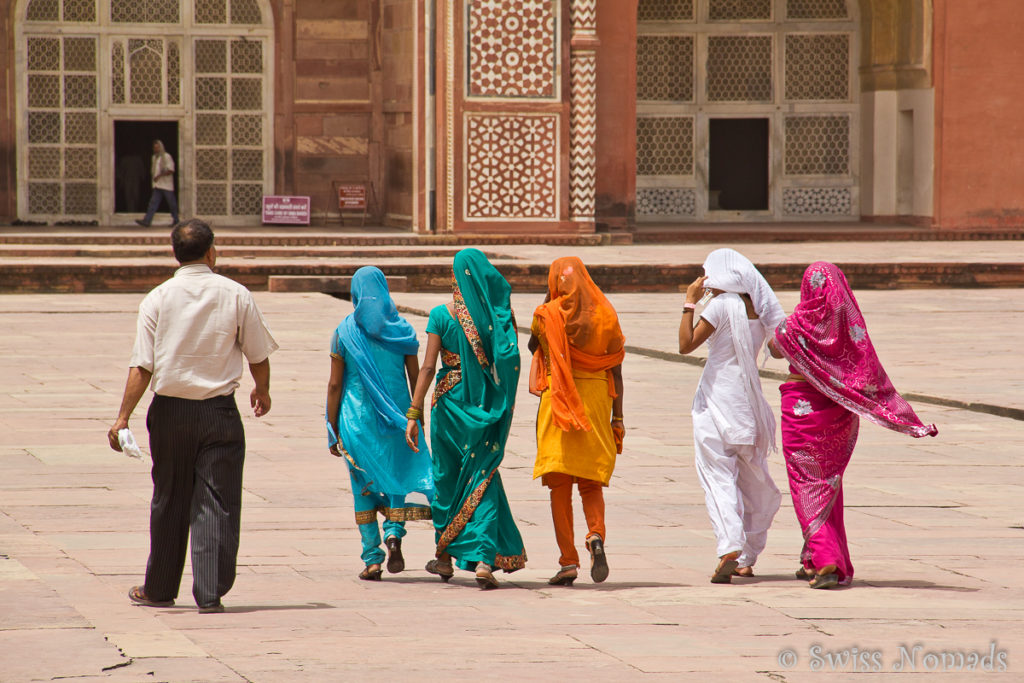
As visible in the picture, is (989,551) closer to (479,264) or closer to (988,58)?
(479,264)

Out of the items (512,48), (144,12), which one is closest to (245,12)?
(144,12)

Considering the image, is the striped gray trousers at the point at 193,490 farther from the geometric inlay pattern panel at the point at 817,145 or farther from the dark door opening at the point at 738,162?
the geometric inlay pattern panel at the point at 817,145

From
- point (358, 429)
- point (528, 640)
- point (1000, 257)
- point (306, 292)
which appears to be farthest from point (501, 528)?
point (1000, 257)

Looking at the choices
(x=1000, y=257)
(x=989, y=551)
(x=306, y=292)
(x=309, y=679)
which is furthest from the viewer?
(x=1000, y=257)

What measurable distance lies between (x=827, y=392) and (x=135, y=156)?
17077 millimetres

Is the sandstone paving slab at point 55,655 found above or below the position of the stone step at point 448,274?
below

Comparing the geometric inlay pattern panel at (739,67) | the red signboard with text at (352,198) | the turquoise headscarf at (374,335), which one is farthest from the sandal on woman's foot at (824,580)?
the geometric inlay pattern panel at (739,67)

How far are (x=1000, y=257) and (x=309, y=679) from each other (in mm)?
15917

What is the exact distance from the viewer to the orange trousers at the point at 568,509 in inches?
206

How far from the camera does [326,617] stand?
4594 millimetres

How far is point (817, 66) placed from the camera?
2312cm

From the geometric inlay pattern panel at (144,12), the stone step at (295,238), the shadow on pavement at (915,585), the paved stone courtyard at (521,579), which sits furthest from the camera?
the geometric inlay pattern panel at (144,12)

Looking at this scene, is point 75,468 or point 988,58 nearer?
point 75,468

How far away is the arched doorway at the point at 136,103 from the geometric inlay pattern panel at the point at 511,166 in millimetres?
3209
